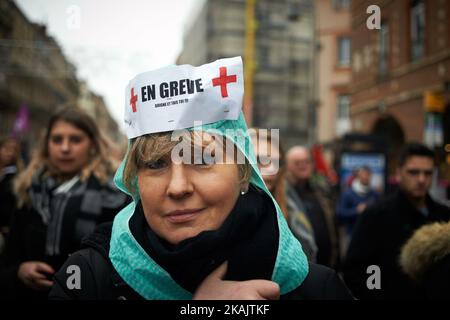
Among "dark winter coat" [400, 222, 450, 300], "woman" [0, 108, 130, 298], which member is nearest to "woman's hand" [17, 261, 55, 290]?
"woman" [0, 108, 130, 298]

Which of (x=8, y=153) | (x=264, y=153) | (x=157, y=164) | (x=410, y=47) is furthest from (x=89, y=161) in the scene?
(x=8, y=153)

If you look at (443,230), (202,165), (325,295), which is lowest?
(325,295)

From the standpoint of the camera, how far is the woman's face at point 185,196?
1.07 metres

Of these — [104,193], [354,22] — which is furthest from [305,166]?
[354,22]

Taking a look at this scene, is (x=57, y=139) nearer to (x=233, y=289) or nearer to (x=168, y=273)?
(x=168, y=273)

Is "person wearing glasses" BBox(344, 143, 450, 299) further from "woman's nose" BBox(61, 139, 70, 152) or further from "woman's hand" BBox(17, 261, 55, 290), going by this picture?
"woman's nose" BBox(61, 139, 70, 152)

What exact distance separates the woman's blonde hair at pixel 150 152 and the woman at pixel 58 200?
3.00ft

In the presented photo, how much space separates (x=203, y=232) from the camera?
1079 millimetres

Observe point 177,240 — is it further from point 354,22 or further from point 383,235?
point 383,235

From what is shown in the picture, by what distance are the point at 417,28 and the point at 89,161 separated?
204 cm

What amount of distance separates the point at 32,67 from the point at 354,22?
523 cm

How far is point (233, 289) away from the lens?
3.43 ft

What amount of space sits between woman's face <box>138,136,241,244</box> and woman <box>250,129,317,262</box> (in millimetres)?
398

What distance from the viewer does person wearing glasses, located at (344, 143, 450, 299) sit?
1363 mm
